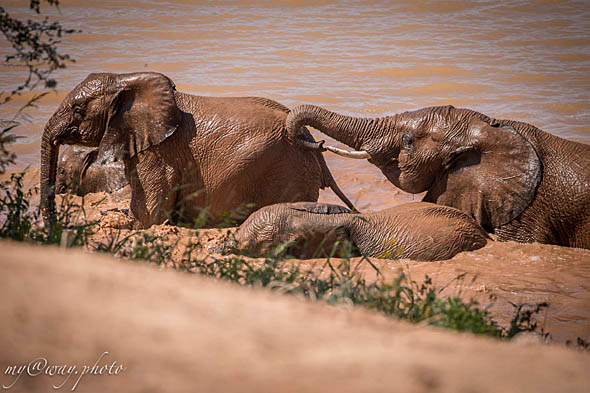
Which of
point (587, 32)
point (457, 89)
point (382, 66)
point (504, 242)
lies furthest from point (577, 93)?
point (504, 242)

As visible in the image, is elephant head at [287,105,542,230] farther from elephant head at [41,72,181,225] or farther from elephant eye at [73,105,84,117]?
elephant eye at [73,105,84,117]

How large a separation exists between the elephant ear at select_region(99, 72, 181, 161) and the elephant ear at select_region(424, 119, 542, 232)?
9.70 feet

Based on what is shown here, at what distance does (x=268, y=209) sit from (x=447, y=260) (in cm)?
172

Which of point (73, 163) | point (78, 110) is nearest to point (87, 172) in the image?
point (73, 163)

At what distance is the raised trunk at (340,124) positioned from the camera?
762 centimetres

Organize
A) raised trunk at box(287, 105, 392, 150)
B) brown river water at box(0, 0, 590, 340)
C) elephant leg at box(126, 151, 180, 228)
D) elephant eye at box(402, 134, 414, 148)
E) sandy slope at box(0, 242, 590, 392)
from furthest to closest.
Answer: elephant leg at box(126, 151, 180, 228), raised trunk at box(287, 105, 392, 150), elephant eye at box(402, 134, 414, 148), brown river water at box(0, 0, 590, 340), sandy slope at box(0, 242, 590, 392)

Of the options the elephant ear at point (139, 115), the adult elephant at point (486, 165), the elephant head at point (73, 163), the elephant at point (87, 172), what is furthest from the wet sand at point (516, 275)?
the elephant head at point (73, 163)

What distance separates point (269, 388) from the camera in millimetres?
2602

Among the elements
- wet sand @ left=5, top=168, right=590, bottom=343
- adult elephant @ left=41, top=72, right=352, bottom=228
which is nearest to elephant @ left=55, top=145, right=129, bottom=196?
adult elephant @ left=41, top=72, right=352, bottom=228

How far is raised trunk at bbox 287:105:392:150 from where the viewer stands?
7625 mm

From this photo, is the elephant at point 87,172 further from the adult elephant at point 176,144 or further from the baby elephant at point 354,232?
the baby elephant at point 354,232

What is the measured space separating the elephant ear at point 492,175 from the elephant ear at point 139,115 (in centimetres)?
296

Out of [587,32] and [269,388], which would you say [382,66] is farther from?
[269,388]

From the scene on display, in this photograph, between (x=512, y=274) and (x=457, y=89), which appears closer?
(x=512, y=274)
